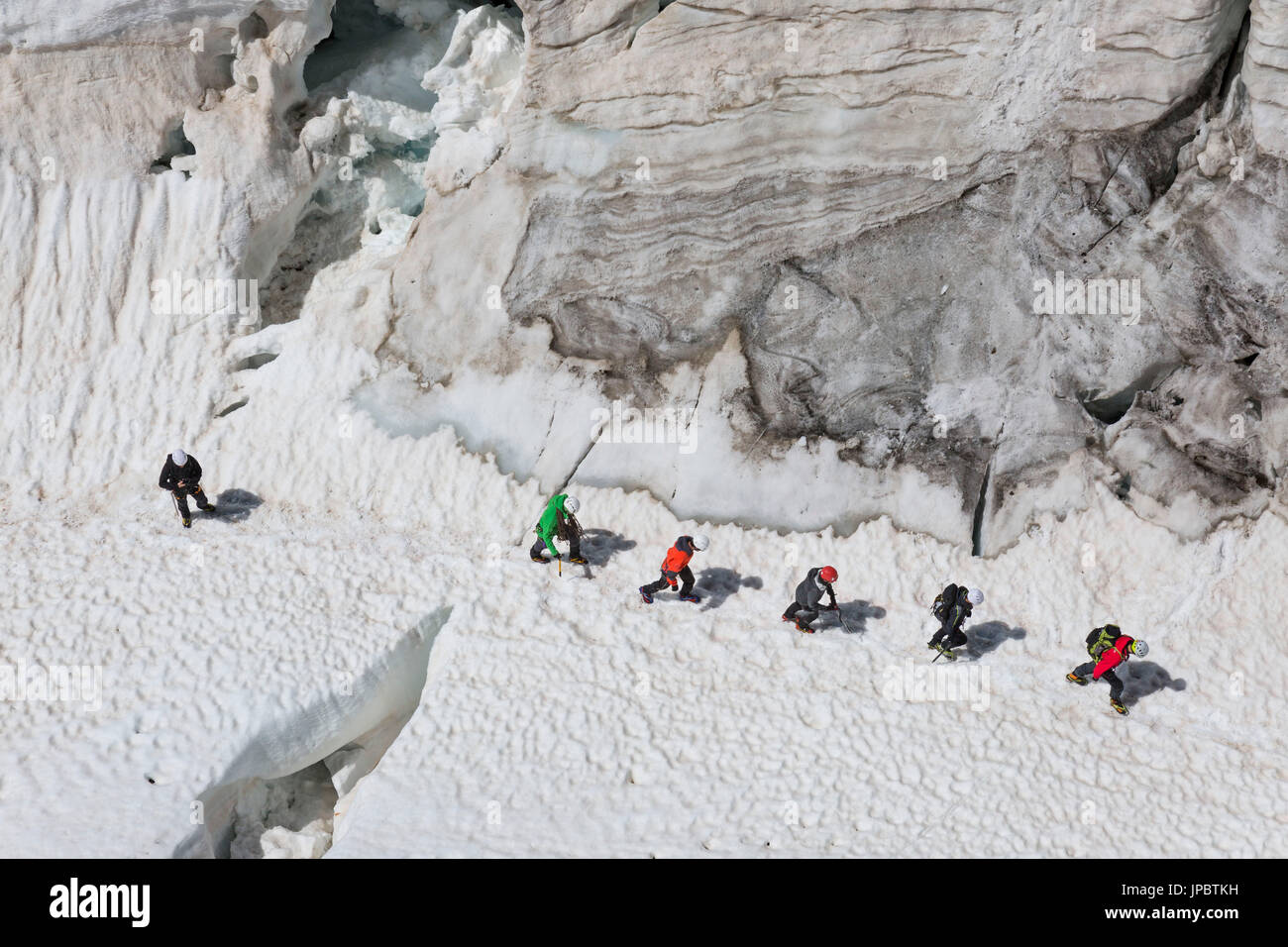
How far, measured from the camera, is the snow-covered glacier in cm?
988

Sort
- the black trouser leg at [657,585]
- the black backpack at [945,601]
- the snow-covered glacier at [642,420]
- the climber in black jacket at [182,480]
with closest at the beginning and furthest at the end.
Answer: the snow-covered glacier at [642,420] < the black backpack at [945,601] < the black trouser leg at [657,585] < the climber in black jacket at [182,480]

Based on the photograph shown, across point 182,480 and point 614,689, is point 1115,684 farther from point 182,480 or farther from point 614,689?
point 182,480

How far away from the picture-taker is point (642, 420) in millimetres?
12109

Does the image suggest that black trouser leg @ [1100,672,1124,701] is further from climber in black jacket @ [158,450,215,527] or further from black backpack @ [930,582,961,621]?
climber in black jacket @ [158,450,215,527]

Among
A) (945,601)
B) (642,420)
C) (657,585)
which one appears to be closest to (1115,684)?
(945,601)

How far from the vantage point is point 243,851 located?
10.0 m

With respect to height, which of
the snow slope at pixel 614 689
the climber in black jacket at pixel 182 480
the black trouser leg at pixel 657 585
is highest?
the climber in black jacket at pixel 182 480

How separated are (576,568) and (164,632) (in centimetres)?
404

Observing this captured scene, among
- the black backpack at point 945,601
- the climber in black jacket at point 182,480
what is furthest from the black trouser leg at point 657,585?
the climber in black jacket at point 182,480

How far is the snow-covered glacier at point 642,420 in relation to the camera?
9.88m

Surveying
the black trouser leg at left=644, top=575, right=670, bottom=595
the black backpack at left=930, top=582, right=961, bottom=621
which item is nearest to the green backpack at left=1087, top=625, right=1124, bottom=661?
the black backpack at left=930, top=582, right=961, bottom=621

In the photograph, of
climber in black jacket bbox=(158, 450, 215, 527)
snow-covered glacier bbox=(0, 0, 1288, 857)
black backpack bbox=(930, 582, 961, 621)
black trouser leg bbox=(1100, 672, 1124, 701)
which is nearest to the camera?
snow-covered glacier bbox=(0, 0, 1288, 857)

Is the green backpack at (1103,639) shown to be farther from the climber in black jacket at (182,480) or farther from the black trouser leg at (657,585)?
the climber in black jacket at (182,480)

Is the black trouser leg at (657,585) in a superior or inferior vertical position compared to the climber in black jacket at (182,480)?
inferior
